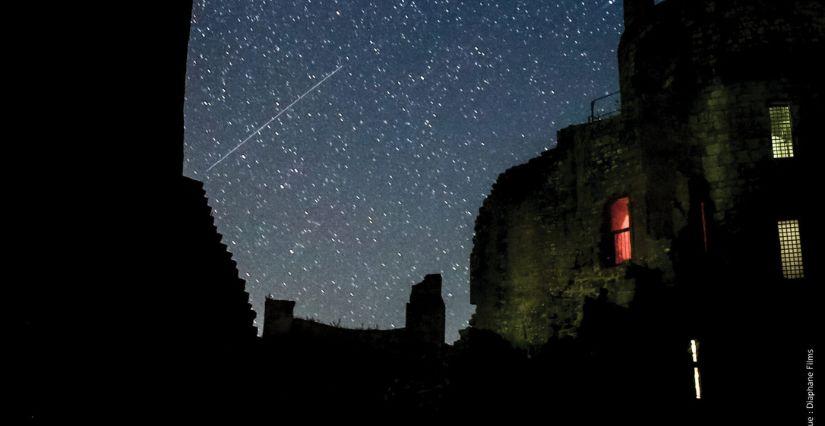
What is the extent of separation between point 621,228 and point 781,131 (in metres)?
4.71

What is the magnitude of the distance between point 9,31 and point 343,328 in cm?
1995

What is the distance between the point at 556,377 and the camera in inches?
614

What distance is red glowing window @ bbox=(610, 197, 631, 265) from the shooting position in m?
18.1

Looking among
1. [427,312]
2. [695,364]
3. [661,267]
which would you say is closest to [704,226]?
[661,267]

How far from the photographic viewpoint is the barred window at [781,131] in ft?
52.6

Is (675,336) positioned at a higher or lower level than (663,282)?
lower

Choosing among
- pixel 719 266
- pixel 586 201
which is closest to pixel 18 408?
pixel 719 266

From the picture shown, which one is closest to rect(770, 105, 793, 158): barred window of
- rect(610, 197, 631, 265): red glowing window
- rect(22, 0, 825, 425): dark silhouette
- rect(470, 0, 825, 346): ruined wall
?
rect(22, 0, 825, 425): dark silhouette

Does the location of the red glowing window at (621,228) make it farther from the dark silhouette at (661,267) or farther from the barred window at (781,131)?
the barred window at (781,131)

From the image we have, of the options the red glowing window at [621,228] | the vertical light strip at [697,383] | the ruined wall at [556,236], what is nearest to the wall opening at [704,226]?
the ruined wall at [556,236]

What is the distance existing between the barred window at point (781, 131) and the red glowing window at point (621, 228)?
3847 millimetres

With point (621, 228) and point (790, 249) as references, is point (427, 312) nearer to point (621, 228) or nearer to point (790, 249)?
point (621, 228)

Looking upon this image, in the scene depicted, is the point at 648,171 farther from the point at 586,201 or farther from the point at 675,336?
the point at 675,336

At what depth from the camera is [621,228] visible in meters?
Answer: 18.4
